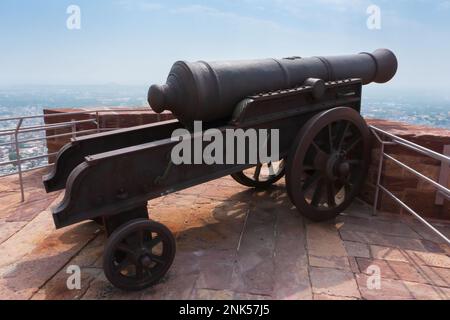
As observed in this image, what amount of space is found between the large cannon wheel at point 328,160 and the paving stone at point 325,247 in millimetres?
124

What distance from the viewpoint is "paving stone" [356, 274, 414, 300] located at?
2498 mm

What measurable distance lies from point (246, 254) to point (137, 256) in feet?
3.30

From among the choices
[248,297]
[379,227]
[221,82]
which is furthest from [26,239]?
[379,227]

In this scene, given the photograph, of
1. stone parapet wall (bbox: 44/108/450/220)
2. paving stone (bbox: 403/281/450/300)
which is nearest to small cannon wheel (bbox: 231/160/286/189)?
stone parapet wall (bbox: 44/108/450/220)

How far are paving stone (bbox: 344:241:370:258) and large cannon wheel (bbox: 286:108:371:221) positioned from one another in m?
0.44

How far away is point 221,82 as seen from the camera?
10.3 ft

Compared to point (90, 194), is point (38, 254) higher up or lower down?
lower down

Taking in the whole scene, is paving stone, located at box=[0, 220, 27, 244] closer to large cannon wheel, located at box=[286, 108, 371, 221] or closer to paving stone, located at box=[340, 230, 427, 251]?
large cannon wheel, located at box=[286, 108, 371, 221]

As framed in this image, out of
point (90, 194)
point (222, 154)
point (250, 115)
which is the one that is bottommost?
point (90, 194)

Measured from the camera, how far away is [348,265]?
2.92 m
